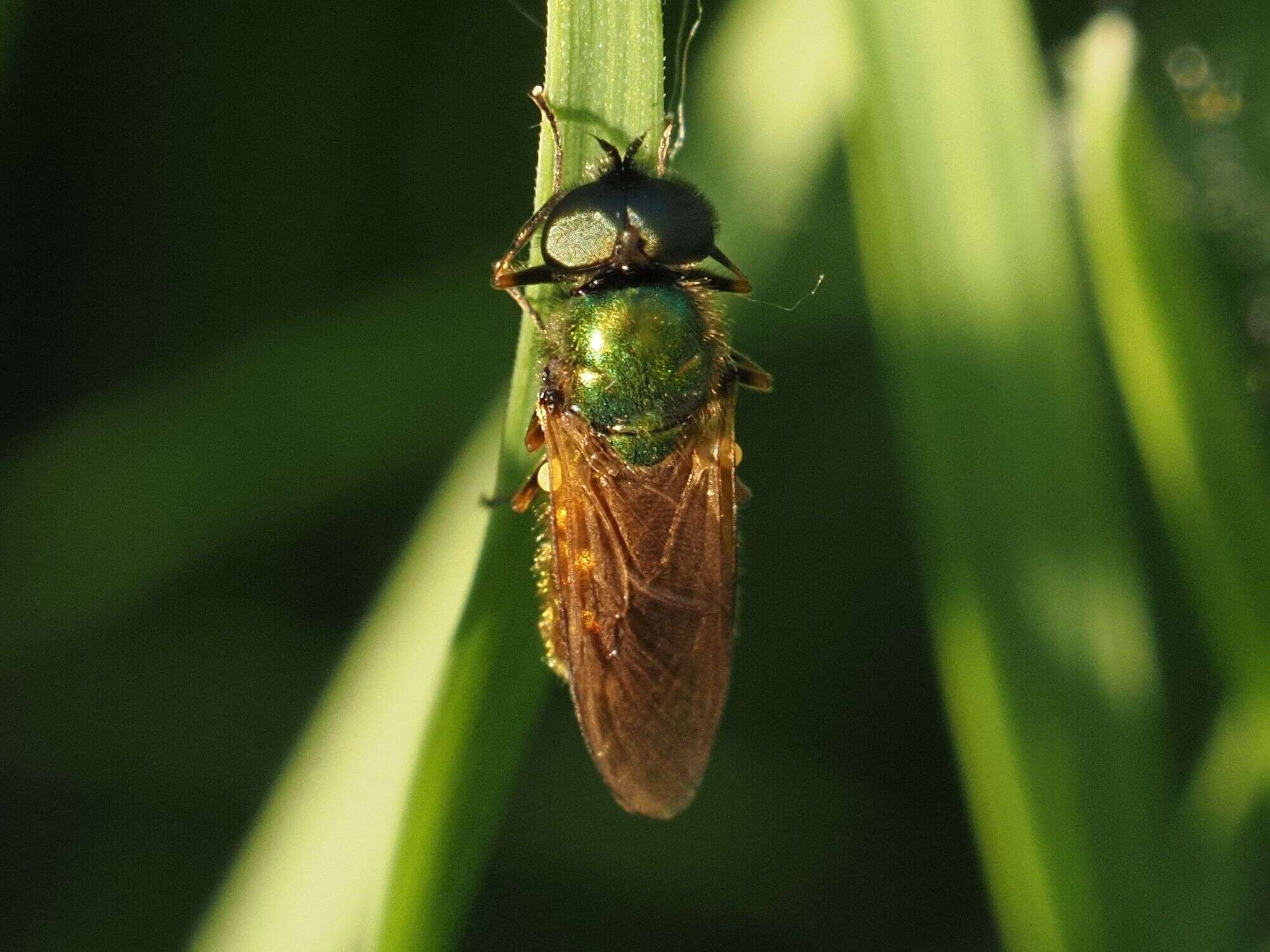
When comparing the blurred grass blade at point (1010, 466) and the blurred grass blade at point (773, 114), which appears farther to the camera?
the blurred grass blade at point (773, 114)

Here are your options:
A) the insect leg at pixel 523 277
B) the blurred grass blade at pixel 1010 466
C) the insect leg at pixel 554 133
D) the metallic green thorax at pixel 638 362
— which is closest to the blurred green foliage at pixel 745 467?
the blurred grass blade at pixel 1010 466

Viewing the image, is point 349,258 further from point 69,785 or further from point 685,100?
point 69,785

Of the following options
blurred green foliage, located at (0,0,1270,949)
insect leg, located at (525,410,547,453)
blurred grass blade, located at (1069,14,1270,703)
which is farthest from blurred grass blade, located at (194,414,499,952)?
blurred grass blade, located at (1069,14,1270,703)

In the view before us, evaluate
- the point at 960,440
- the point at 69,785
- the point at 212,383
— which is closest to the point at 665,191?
the point at 960,440

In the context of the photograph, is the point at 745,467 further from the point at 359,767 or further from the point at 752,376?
the point at 359,767

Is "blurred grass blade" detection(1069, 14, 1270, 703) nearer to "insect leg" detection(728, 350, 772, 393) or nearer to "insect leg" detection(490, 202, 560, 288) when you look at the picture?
"insect leg" detection(728, 350, 772, 393)

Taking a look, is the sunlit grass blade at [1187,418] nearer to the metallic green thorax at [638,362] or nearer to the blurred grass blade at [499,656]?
the metallic green thorax at [638,362]

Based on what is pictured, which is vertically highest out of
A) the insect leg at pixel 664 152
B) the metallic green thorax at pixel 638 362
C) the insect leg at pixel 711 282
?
the insect leg at pixel 664 152
